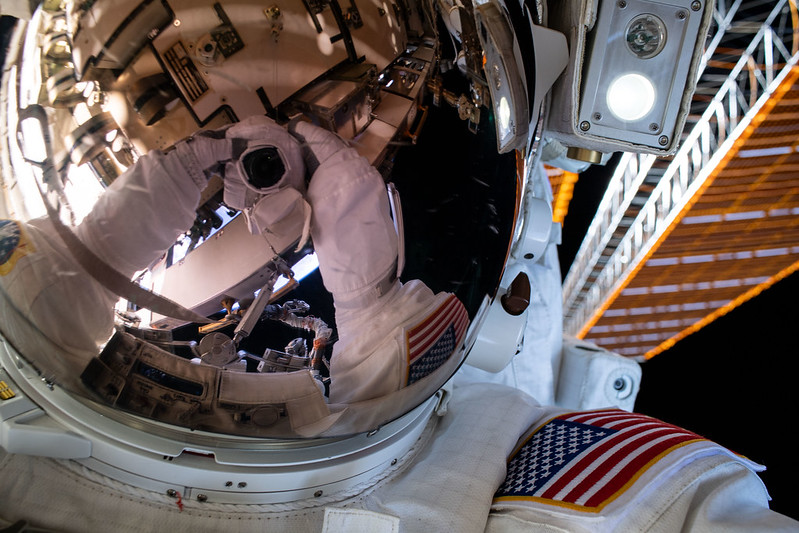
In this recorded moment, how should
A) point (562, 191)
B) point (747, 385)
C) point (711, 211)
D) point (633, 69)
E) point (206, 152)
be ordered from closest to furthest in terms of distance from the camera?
point (206, 152)
point (633, 69)
point (747, 385)
point (562, 191)
point (711, 211)

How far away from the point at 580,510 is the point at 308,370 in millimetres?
383

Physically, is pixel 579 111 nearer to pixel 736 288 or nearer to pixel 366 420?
pixel 366 420

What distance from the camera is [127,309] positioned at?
0.59m

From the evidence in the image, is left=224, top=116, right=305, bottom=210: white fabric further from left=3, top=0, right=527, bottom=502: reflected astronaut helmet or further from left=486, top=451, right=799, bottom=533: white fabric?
left=486, top=451, right=799, bottom=533: white fabric

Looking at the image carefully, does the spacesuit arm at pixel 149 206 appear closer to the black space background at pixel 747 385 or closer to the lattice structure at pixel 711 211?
the black space background at pixel 747 385

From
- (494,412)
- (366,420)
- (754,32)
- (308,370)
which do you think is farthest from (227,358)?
(754,32)

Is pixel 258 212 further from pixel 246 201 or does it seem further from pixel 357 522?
pixel 357 522

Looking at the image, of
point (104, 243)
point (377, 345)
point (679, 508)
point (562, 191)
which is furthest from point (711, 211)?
point (104, 243)

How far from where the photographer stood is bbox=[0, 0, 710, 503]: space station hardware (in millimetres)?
558

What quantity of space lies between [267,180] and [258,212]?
33mm

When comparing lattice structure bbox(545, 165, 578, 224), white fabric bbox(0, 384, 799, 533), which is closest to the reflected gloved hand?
white fabric bbox(0, 384, 799, 533)

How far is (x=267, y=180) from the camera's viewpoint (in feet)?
1.92

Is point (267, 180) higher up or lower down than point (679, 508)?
higher up

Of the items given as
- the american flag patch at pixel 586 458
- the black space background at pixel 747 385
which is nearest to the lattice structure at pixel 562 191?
the black space background at pixel 747 385
